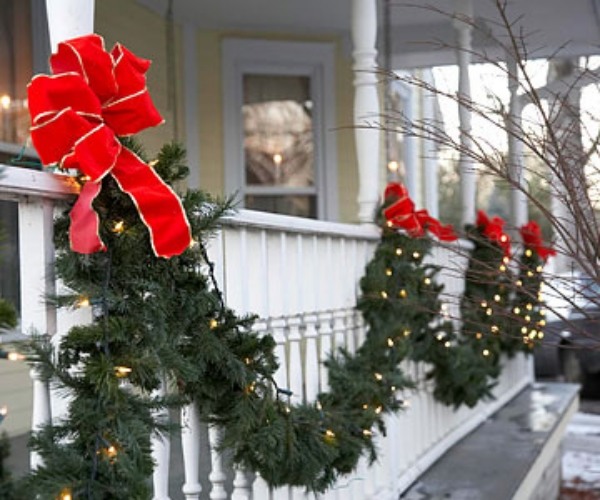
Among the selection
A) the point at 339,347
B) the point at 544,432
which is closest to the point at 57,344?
the point at 339,347

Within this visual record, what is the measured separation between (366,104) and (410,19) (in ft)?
9.74

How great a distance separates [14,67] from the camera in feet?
16.3

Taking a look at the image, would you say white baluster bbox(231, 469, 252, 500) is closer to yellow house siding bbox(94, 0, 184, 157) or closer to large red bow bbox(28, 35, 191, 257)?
large red bow bbox(28, 35, 191, 257)

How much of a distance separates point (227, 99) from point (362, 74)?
258 cm

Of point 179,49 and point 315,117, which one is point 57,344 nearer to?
point 179,49

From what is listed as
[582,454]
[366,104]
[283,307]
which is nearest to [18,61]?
[366,104]

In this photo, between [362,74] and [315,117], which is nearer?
[362,74]

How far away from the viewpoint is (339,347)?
156 inches

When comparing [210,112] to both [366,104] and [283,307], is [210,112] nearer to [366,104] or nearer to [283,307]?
[366,104]

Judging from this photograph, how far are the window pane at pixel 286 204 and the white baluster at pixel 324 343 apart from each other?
369 cm

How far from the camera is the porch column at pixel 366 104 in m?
4.73

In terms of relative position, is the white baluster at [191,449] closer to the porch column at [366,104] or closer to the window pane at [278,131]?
the porch column at [366,104]

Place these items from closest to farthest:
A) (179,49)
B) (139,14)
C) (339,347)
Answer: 1. (339,347)
2. (139,14)
3. (179,49)

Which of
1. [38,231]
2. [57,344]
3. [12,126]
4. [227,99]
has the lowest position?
[57,344]
